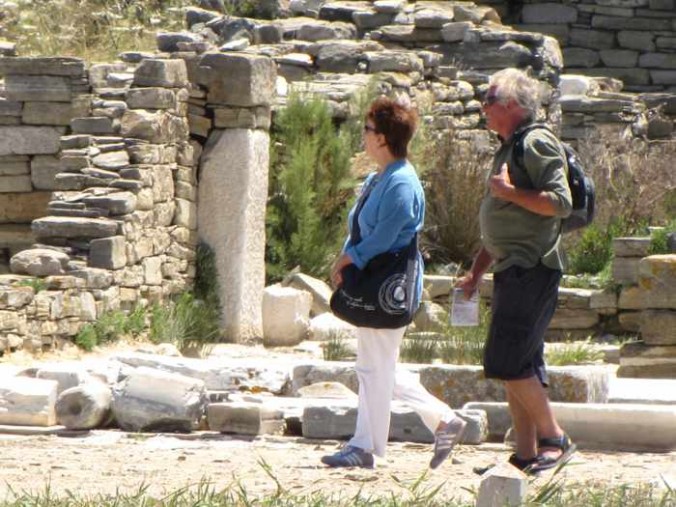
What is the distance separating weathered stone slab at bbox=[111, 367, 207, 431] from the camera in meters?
7.20

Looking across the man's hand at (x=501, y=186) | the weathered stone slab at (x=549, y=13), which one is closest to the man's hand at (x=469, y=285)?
the man's hand at (x=501, y=186)

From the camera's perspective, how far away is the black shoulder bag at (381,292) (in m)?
6.17

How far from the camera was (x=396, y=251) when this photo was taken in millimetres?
6262

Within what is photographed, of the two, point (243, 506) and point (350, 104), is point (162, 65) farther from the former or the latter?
point (243, 506)

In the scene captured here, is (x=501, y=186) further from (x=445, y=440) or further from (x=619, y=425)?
(x=619, y=425)

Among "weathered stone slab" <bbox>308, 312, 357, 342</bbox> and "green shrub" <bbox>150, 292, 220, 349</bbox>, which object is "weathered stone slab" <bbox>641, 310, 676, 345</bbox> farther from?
"green shrub" <bbox>150, 292, 220, 349</bbox>

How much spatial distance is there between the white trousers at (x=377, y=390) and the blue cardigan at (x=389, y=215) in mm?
260

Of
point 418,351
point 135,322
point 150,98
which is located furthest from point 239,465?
point 150,98

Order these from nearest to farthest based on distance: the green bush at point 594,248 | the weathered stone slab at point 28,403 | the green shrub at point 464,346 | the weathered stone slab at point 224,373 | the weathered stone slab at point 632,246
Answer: the weathered stone slab at point 28,403 → the weathered stone slab at point 224,373 → the green shrub at point 464,346 → the weathered stone slab at point 632,246 → the green bush at point 594,248

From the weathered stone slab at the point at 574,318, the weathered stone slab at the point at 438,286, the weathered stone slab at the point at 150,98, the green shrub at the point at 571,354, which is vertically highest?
the weathered stone slab at the point at 150,98

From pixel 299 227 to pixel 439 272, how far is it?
5.47 ft

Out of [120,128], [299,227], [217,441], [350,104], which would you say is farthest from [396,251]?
[350,104]

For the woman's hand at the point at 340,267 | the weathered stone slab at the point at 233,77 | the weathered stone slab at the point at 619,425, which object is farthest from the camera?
the weathered stone slab at the point at 233,77

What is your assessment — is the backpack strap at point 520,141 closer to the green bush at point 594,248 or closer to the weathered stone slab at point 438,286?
the weathered stone slab at point 438,286
